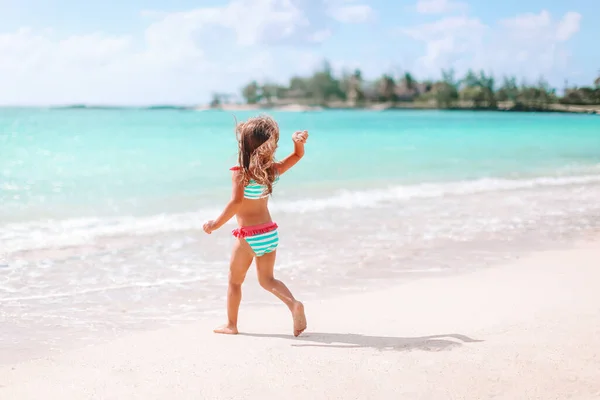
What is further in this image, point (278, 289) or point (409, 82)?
point (409, 82)

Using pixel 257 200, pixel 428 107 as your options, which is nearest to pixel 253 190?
pixel 257 200

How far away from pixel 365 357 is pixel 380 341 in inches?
13.7

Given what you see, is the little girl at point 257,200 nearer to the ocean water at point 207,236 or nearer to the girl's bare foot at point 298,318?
the girl's bare foot at point 298,318

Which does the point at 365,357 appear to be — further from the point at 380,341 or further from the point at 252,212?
the point at 252,212

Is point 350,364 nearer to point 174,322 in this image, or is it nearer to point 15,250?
point 174,322

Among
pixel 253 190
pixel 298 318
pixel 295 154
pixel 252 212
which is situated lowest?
pixel 298 318

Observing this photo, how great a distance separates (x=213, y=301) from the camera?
201 inches

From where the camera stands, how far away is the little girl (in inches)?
150

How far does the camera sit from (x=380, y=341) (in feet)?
12.7

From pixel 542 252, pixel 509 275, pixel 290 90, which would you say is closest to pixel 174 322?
pixel 509 275

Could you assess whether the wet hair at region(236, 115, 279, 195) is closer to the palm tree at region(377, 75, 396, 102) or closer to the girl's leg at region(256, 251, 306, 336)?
the girl's leg at region(256, 251, 306, 336)

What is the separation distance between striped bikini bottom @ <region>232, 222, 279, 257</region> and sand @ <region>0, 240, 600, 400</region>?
589 mm

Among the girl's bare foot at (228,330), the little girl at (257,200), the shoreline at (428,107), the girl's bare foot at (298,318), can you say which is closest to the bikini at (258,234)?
the little girl at (257,200)

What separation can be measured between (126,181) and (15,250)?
8952 mm
